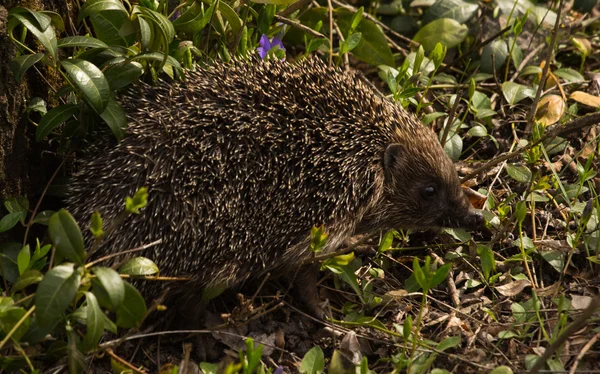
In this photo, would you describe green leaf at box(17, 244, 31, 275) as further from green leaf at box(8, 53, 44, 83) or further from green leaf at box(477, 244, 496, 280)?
green leaf at box(477, 244, 496, 280)

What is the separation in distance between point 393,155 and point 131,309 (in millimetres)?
2320

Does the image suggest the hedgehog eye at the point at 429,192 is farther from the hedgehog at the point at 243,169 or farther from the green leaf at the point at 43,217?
the green leaf at the point at 43,217

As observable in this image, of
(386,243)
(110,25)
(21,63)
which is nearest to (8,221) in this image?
(21,63)

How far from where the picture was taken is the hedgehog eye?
5711 mm

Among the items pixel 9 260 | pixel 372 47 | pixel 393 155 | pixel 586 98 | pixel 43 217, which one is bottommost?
pixel 9 260

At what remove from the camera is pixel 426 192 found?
225 inches

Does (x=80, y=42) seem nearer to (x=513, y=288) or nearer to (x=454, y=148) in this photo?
(x=454, y=148)

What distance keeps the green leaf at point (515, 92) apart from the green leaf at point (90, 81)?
12.0 feet

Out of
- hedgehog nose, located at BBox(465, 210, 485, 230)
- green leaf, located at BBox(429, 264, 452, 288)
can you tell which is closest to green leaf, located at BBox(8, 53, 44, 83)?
green leaf, located at BBox(429, 264, 452, 288)

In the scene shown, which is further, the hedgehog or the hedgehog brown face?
the hedgehog brown face

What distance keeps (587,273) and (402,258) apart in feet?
4.37

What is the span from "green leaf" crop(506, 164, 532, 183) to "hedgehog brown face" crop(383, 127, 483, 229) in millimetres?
510

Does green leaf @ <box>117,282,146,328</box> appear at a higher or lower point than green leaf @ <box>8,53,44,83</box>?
lower

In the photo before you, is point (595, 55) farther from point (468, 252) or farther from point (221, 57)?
point (221, 57)
